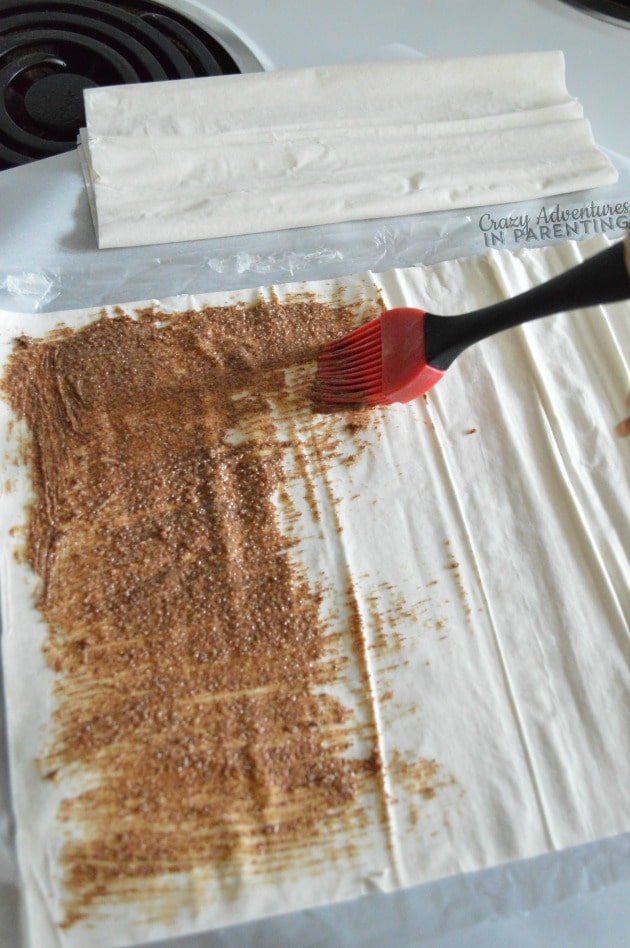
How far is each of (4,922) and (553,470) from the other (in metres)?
0.63

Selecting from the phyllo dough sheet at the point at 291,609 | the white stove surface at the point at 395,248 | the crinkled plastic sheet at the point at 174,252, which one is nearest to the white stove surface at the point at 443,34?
the white stove surface at the point at 395,248

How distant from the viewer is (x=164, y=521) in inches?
31.7

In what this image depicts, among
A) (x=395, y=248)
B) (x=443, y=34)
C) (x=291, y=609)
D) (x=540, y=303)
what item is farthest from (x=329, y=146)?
(x=291, y=609)

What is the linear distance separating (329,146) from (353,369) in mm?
352

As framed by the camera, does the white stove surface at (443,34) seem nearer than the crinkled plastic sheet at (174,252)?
No

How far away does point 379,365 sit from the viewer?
859mm

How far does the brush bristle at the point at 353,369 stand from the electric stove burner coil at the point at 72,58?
0.46 meters

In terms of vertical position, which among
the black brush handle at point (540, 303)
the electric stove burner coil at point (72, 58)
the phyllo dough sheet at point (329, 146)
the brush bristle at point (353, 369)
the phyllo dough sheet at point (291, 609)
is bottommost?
the phyllo dough sheet at point (291, 609)

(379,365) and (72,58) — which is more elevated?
(72,58)

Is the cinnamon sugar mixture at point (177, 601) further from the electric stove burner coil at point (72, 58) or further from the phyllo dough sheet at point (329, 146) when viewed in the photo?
the electric stove burner coil at point (72, 58)

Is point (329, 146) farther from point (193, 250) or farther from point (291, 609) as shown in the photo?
point (291, 609)

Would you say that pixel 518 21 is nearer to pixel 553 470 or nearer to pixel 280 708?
pixel 553 470

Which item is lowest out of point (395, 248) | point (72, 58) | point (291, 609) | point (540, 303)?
point (291, 609)

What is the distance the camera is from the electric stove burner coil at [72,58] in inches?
42.1
